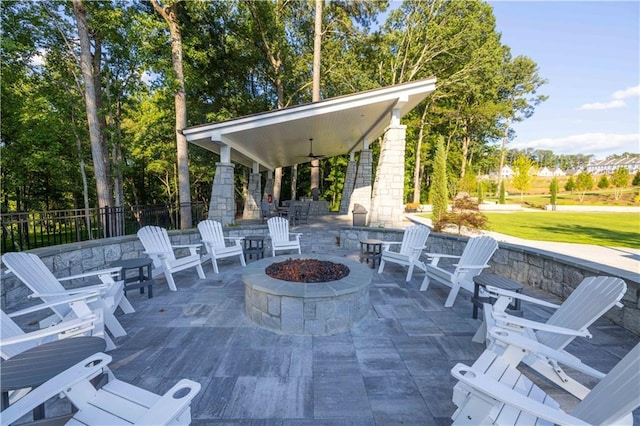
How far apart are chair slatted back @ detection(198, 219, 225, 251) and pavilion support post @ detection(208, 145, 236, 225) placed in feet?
6.08

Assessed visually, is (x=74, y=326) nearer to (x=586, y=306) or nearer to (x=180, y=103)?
Answer: (x=586, y=306)

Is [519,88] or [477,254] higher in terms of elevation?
[519,88]

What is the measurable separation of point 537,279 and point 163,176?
21.0 meters

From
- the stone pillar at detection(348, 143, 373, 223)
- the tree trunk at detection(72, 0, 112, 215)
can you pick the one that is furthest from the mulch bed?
the stone pillar at detection(348, 143, 373, 223)

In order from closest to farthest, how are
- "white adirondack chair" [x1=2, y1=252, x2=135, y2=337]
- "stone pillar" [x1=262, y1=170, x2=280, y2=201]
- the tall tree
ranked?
"white adirondack chair" [x1=2, y1=252, x2=135, y2=337]
"stone pillar" [x1=262, y1=170, x2=280, y2=201]
the tall tree

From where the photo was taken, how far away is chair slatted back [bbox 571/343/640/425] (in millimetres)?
1158

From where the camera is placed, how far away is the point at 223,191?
23.7 ft

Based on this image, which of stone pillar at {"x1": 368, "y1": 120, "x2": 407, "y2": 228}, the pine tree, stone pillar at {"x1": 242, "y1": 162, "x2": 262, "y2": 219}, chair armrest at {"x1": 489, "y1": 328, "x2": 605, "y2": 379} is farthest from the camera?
stone pillar at {"x1": 242, "y1": 162, "x2": 262, "y2": 219}

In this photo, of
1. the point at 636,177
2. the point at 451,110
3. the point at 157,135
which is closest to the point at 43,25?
the point at 157,135

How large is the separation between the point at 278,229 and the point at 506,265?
14.8 feet

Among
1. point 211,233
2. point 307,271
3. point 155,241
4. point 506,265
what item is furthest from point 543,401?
point 211,233

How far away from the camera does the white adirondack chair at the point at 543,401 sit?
116 centimetres

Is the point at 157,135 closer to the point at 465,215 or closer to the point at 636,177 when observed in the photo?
the point at 465,215

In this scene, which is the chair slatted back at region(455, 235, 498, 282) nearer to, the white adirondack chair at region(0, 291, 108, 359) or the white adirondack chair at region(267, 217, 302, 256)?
the white adirondack chair at region(267, 217, 302, 256)
